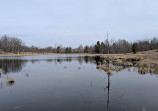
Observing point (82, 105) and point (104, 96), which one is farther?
point (104, 96)

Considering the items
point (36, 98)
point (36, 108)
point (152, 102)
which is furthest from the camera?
point (36, 98)

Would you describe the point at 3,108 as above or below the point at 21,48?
below

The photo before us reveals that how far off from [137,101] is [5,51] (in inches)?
3991

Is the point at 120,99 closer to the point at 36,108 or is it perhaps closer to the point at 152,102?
the point at 152,102

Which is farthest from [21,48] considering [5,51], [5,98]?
[5,98]

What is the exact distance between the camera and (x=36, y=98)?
33.6 feet

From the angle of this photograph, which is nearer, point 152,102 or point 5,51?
point 152,102

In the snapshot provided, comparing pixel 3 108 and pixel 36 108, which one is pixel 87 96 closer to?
pixel 36 108

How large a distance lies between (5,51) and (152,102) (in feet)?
335

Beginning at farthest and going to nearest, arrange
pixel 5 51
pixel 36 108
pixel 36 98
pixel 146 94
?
pixel 5 51 → pixel 146 94 → pixel 36 98 → pixel 36 108

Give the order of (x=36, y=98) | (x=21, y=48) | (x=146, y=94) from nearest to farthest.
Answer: (x=36, y=98)
(x=146, y=94)
(x=21, y=48)

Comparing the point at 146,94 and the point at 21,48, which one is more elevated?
the point at 21,48

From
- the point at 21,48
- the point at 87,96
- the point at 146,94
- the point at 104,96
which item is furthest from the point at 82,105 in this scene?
the point at 21,48

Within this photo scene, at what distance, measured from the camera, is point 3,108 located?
8.52 meters
